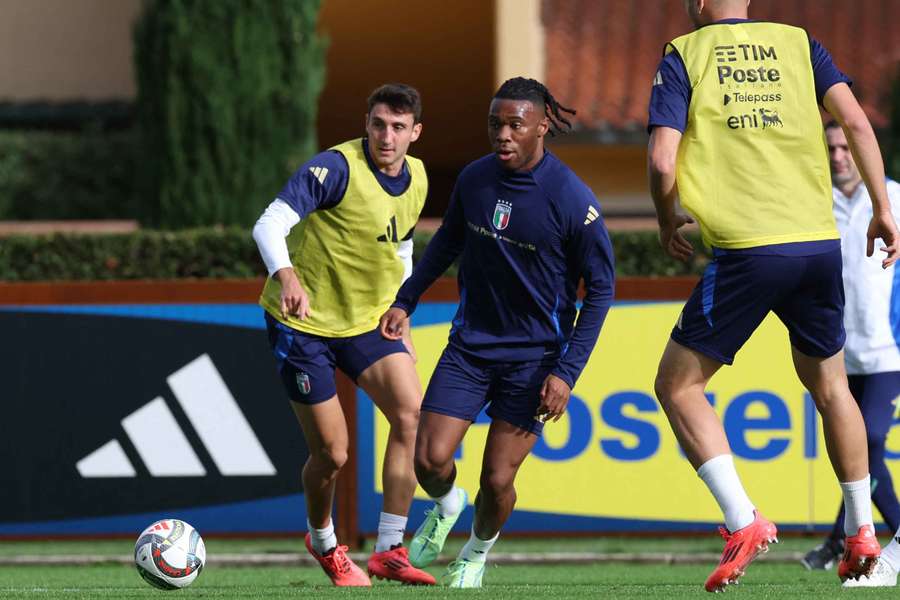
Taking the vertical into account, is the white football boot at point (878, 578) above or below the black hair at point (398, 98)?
below

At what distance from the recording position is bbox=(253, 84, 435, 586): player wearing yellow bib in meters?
8.03

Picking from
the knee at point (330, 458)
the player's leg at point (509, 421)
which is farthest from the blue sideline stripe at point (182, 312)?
the player's leg at point (509, 421)

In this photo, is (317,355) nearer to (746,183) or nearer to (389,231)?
(389,231)

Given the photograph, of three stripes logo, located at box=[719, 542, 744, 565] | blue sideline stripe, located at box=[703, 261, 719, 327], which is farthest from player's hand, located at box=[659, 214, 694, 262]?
three stripes logo, located at box=[719, 542, 744, 565]

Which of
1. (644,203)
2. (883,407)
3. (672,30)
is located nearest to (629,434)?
(883,407)

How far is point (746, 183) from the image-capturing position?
623cm

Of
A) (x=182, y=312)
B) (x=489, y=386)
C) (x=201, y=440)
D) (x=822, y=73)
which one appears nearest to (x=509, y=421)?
(x=489, y=386)

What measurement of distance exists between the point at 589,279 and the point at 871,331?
233 centimetres

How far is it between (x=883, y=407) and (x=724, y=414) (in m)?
1.79

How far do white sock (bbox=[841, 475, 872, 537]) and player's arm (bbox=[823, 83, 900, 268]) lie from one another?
38.1 inches

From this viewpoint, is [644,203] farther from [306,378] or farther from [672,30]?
[306,378]

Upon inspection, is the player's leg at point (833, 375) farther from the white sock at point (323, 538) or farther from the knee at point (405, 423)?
the white sock at point (323, 538)

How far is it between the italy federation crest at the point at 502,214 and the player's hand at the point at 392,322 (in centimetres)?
83

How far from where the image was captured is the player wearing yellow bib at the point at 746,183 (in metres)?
6.23
